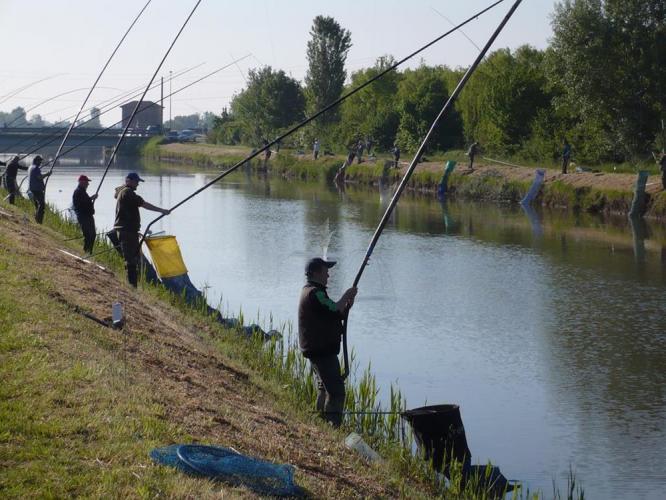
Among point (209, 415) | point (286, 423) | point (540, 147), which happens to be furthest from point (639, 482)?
point (540, 147)

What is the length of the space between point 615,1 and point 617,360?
95.2ft

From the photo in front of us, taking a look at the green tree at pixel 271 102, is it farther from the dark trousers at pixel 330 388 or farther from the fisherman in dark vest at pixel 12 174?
the dark trousers at pixel 330 388

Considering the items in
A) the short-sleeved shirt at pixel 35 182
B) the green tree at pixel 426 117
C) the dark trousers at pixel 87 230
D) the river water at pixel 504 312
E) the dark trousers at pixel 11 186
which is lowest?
the river water at pixel 504 312

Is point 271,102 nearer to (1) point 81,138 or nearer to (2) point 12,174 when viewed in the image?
(1) point 81,138

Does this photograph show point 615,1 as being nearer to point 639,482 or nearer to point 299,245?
point 299,245

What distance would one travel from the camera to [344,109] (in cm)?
7594

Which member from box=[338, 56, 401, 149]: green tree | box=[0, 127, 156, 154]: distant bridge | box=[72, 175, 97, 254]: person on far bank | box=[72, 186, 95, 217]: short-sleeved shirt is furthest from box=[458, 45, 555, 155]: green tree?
box=[72, 186, 95, 217]: short-sleeved shirt

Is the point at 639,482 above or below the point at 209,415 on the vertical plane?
below

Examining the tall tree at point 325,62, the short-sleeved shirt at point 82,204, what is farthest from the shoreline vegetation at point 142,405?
the tall tree at point 325,62

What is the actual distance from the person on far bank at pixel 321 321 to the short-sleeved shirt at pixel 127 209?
5.81 meters

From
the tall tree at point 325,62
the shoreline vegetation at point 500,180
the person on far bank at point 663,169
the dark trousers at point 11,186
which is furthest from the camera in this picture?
the tall tree at point 325,62

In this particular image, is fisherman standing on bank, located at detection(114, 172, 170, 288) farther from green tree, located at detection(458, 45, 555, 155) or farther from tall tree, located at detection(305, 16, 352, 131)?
tall tree, located at detection(305, 16, 352, 131)

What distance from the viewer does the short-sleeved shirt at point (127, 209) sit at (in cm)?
1423

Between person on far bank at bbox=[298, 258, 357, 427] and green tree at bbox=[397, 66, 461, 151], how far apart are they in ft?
165
